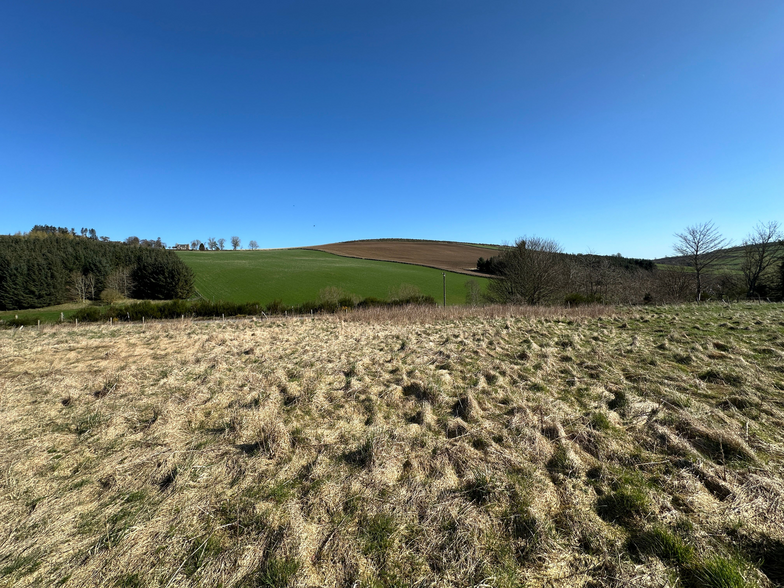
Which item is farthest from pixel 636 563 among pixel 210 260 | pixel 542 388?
pixel 210 260

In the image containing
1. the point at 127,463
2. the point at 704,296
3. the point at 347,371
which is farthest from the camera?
the point at 704,296

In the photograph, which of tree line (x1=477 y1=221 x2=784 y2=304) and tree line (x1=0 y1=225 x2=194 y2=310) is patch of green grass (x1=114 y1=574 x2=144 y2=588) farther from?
tree line (x1=0 y1=225 x2=194 y2=310)

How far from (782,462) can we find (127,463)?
332 inches

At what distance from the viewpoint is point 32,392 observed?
6.69 meters

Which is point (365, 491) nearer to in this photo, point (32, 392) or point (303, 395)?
point (303, 395)

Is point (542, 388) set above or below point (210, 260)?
below

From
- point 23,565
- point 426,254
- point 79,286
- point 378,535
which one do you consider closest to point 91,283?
point 79,286

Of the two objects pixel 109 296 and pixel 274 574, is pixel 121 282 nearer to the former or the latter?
pixel 109 296

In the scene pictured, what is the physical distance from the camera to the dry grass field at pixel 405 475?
96.7 inches

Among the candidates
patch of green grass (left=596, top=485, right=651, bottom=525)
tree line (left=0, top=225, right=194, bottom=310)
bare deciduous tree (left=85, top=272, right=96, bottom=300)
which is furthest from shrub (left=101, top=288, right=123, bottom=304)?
patch of green grass (left=596, top=485, right=651, bottom=525)

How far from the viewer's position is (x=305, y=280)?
5009cm

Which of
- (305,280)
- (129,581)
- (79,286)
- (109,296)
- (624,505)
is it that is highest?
(305,280)

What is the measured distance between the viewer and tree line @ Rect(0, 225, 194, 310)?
38375 millimetres

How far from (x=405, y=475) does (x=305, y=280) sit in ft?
161
